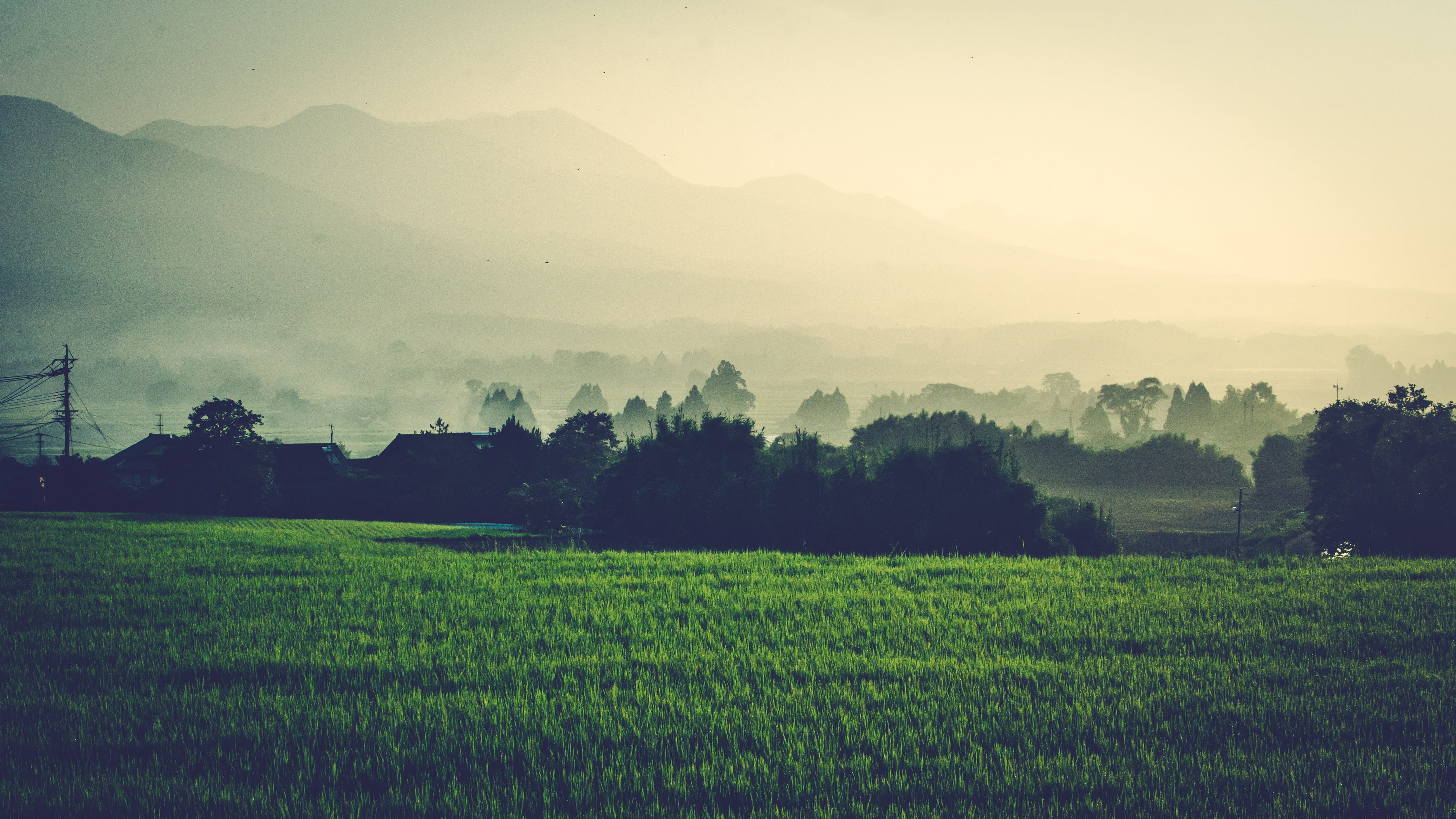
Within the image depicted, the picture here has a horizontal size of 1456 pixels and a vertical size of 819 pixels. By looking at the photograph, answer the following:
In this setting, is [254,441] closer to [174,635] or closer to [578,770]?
[174,635]

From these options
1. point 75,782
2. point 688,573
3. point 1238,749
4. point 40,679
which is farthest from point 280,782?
point 688,573

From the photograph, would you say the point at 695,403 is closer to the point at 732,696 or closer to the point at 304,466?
the point at 304,466

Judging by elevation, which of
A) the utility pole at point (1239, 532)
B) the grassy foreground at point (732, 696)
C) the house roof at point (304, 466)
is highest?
the house roof at point (304, 466)

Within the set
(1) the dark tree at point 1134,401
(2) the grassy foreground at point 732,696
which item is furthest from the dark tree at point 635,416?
(2) the grassy foreground at point 732,696

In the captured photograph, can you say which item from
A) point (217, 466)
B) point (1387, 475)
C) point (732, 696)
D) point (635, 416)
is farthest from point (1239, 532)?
point (635, 416)

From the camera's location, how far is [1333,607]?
1580cm

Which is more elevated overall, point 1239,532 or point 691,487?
point 691,487

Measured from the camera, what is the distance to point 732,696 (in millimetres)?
10547

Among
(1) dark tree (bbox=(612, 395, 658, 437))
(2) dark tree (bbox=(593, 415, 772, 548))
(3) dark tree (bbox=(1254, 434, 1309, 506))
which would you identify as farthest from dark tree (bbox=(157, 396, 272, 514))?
(1) dark tree (bbox=(612, 395, 658, 437))

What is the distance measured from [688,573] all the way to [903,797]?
41.8 ft

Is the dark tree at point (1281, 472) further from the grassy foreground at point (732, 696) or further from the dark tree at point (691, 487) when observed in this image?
the grassy foreground at point (732, 696)

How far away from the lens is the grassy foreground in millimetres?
7883

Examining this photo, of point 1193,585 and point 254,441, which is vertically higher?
point 254,441

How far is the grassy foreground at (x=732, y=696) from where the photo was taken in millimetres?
7883
